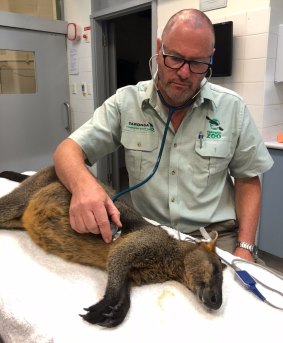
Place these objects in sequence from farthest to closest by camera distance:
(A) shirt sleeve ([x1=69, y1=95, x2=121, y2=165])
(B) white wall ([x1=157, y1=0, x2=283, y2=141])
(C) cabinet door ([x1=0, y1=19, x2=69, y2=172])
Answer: (C) cabinet door ([x1=0, y1=19, x2=69, y2=172]) < (B) white wall ([x1=157, y1=0, x2=283, y2=141]) < (A) shirt sleeve ([x1=69, y1=95, x2=121, y2=165])

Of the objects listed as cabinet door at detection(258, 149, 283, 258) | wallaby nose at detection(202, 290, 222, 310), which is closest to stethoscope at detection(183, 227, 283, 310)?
wallaby nose at detection(202, 290, 222, 310)

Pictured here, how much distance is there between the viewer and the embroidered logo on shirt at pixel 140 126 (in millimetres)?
1665

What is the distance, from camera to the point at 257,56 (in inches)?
103

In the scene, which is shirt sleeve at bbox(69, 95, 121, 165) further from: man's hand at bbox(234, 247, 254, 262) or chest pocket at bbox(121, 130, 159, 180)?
man's hand at bbox(234, 247, 254, 262)

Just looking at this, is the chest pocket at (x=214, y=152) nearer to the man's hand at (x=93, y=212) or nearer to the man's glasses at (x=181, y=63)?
the man's glasses at (x=181, y=63)

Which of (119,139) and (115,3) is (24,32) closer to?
(115,3)

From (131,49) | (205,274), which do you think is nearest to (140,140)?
(205,274)

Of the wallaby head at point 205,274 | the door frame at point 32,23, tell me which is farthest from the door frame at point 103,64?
the wallaby head at point 205,274

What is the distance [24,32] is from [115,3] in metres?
1.28

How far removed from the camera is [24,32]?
4223mm

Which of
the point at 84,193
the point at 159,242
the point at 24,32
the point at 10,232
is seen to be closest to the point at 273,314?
the point at 159,242

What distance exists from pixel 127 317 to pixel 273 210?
2.17 meters

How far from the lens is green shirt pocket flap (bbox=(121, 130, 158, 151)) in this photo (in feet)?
5.41

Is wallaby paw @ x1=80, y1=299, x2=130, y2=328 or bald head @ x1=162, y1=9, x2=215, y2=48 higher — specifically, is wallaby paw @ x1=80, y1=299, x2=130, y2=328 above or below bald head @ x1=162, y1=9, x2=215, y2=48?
below
